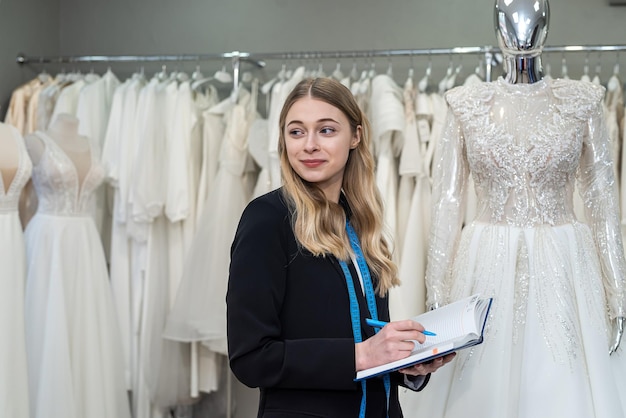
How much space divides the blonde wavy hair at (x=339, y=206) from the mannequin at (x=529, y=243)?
60 cm

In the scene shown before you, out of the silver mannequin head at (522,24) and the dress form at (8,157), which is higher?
the silver mannequin head at (522,24)

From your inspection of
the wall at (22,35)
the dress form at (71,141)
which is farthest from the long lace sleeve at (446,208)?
the wall at (22,35)

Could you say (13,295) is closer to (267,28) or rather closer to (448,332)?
(448,332)

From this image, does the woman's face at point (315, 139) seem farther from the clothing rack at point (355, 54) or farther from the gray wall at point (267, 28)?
the gray wall at point (267, 28)

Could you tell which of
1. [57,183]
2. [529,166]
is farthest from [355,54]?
[529,166]

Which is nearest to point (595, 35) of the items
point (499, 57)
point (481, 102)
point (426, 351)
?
point (499, 57)

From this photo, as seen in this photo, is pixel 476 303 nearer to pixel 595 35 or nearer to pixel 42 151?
pixel 42 151

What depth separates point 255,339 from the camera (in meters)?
1.35

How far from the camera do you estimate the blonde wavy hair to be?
1.48 meters

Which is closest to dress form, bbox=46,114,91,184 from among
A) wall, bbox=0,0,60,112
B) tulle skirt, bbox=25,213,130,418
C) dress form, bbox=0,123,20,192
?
tulle skirt, bbox=25,213,130,418

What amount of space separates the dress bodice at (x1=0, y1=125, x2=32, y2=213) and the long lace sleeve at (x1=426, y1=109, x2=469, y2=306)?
5.02ft

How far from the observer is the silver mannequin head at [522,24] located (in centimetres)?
221

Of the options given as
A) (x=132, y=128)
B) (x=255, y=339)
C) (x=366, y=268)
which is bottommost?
(x=255, y=339)

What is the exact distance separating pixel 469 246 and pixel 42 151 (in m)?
1.76
